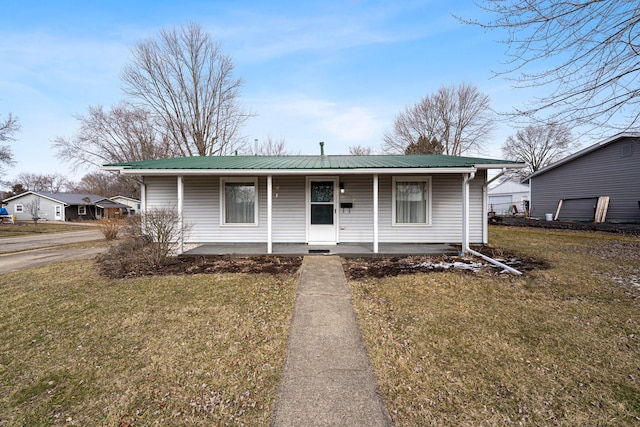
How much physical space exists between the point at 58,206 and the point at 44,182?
92.1 ft

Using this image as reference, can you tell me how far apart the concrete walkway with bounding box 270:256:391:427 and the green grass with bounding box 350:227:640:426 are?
0.16m

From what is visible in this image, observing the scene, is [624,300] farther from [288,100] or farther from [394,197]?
[288,100]

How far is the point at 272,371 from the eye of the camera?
8.41ft

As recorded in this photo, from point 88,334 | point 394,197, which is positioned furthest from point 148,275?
point 394,197

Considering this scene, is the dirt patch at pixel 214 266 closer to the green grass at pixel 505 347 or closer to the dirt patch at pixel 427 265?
the dirt patch at pixel 427 265

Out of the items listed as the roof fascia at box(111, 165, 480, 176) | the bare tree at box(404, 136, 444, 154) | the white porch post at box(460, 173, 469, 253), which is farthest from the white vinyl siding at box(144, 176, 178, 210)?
the bare tree at box(404, 136, 444, 154)

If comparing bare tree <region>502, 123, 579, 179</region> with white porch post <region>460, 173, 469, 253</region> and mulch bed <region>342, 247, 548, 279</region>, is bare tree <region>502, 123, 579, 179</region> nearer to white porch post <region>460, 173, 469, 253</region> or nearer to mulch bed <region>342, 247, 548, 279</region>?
white porch post <region>460, 173, 469, 253</region>

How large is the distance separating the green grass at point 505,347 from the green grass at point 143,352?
4.12ft

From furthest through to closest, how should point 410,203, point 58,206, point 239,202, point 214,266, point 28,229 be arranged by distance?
point 58,206, point 28,229, point 239,202, point 410,203, point 214,266

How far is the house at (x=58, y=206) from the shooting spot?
36.3m

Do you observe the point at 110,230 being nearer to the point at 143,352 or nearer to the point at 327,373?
the point at 143,352

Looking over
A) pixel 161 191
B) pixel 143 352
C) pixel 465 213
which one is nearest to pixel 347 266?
pixel 465 213

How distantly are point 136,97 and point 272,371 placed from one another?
24.8 metres

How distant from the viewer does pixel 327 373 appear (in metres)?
2.52
